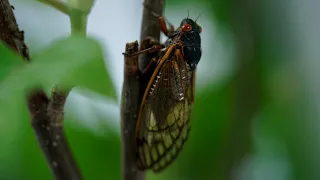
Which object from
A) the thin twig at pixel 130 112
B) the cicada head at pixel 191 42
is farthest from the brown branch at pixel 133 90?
the cicada head at pixel 191 42

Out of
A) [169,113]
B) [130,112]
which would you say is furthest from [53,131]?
[169,113]

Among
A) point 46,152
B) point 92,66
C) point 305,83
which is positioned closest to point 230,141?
point 305,83

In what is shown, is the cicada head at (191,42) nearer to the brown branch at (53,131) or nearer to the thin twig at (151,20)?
the thin twig at (151,20)

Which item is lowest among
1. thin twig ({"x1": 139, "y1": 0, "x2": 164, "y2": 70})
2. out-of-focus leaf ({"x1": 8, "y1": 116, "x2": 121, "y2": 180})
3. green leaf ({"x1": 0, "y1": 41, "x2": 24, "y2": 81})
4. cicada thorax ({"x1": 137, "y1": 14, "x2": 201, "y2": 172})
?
out-of-focus leaf ({"x1": 8, "y1": 116, "x2": 121, "y2": 180})

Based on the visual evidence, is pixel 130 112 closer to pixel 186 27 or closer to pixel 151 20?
pixel 151 20

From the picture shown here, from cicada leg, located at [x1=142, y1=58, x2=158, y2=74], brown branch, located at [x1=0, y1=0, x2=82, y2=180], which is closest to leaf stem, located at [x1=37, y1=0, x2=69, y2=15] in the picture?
brown branch, located at [x1=0, y1=0, x2=82, y2=180]

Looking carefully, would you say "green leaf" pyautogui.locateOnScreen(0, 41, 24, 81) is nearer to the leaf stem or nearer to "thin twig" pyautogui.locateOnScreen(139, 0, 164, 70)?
the leaf stem

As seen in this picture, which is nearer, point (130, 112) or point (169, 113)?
point (130, 112)
